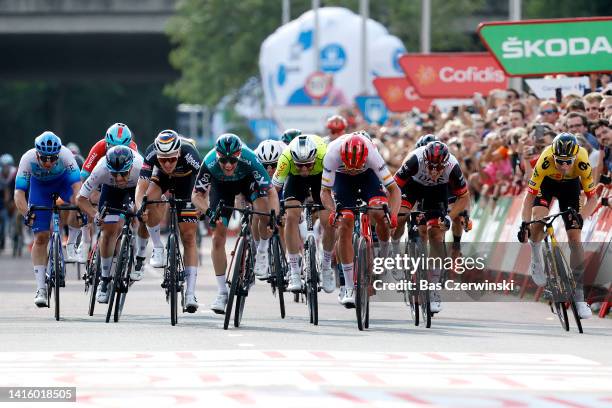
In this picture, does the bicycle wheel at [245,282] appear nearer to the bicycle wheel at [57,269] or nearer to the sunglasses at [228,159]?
the sunglasses at [228,159]

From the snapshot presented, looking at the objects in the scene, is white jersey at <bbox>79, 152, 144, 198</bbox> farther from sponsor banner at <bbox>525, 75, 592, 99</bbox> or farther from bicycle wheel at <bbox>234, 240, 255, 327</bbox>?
sponsor banner at <bbox>525, 75, 592, 99</bbox>

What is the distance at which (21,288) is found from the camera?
25062mm

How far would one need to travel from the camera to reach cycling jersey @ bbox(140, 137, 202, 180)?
58.7 ft

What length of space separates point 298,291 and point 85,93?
254 feet

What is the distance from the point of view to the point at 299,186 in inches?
760

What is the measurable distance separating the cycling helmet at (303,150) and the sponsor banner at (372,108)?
91.0 feet

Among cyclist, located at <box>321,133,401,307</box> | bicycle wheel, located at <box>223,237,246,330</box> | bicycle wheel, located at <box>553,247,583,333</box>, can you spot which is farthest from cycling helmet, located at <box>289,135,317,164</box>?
bicycle wheel, located at <box>553,247,583,333</box>

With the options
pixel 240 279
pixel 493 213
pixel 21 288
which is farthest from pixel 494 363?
pixel 21 288

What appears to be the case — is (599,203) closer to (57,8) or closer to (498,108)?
(498,108)

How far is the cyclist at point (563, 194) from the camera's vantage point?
1712 centimetres

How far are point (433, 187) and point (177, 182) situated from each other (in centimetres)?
248

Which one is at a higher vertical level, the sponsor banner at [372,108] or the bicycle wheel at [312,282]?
the sponsor banner at [372,108]

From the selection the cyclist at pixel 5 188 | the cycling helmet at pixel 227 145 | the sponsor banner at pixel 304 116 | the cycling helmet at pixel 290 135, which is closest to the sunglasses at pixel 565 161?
the cycling helmet at pixel 227 145

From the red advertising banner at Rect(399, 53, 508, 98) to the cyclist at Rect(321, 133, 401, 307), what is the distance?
61.3 feet
